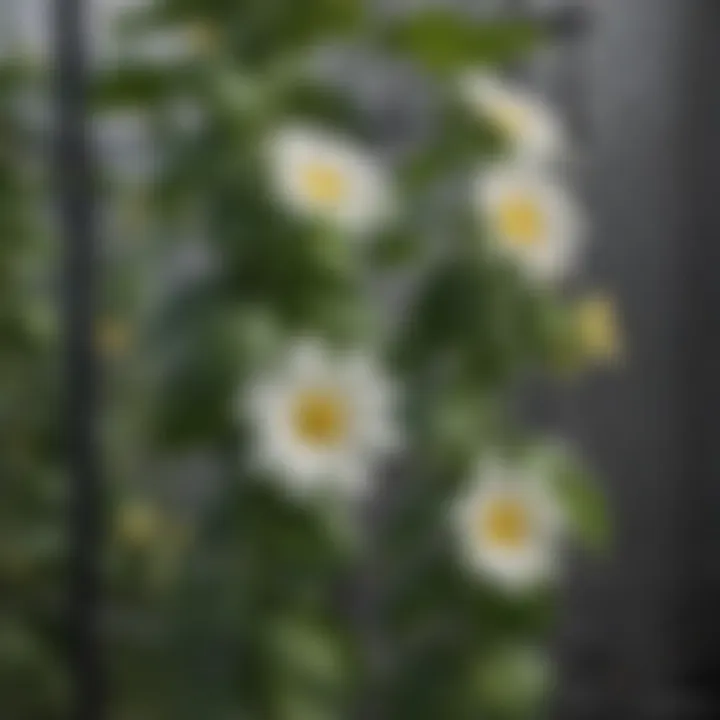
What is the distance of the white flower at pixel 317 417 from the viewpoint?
67 cm

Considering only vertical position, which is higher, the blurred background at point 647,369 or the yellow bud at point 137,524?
the blurred background at point 647,369

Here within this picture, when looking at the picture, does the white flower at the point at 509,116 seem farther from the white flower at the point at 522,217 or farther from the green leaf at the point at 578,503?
the green leaf at the point at 578,503

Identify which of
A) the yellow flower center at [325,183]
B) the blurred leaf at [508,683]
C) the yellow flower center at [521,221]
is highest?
the yellow flower center at [521,221]

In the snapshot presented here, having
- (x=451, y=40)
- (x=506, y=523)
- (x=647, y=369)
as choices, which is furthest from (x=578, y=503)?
(x=647, y=369)

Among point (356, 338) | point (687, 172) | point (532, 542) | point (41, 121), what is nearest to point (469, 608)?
point (532, 542)

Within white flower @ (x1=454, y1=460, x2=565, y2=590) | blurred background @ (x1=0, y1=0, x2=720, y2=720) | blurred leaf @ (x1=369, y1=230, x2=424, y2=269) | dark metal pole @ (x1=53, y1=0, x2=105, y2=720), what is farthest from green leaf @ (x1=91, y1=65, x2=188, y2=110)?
blurred background @ (x1=0, y1=0, x2=720, y2=720)

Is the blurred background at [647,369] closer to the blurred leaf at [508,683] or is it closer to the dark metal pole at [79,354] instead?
the blurred leaf at [508,683]

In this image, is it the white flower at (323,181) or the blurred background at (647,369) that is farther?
the blurred background at (647,369)

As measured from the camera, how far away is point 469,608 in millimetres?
749

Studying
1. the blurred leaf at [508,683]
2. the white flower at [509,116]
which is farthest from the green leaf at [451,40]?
the blurred leaf at [508,683]

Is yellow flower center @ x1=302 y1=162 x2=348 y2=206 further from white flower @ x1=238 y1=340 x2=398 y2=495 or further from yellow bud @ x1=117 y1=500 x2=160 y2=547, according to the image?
yellow bud @ x1=117 y1=500 x2=160 y2=547

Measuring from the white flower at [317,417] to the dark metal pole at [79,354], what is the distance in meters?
0.08

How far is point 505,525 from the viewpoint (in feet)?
2.42

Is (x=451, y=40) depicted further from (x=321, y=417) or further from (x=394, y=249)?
(x=321, y=417)
